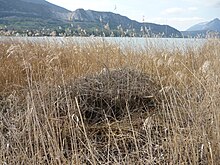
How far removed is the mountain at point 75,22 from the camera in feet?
18.7

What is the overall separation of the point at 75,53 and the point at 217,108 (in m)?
3.99

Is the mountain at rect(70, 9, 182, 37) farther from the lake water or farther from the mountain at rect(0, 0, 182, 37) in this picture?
the lake water

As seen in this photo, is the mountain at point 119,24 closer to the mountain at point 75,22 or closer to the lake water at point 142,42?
the mountain at point 75,22

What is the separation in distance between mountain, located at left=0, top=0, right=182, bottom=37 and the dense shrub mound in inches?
58.2

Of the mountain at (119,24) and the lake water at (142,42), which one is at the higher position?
the mountain at (119,24)

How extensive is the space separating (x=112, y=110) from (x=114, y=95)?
22 cm

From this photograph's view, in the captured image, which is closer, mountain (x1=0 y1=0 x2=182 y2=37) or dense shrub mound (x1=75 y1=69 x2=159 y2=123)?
dense shrub mound (x1=75 y1=69 x2=159 y2=123)

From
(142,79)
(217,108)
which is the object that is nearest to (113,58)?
(142,79)

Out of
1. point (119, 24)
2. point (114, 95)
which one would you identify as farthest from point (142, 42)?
point (114, 95)

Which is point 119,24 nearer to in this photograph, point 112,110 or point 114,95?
point 114,95

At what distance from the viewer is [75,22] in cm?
1027

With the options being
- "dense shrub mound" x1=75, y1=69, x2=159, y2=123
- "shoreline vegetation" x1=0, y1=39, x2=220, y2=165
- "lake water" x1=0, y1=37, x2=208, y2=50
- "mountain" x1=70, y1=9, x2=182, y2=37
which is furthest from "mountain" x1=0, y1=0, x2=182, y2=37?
"dense shrub mound" x1=75, y1=69, x2=159, y2=123

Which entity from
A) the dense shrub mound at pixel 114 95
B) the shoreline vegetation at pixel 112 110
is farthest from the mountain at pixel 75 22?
the dense shrub mound at pixel 114 95

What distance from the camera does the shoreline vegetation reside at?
77.4 inches
